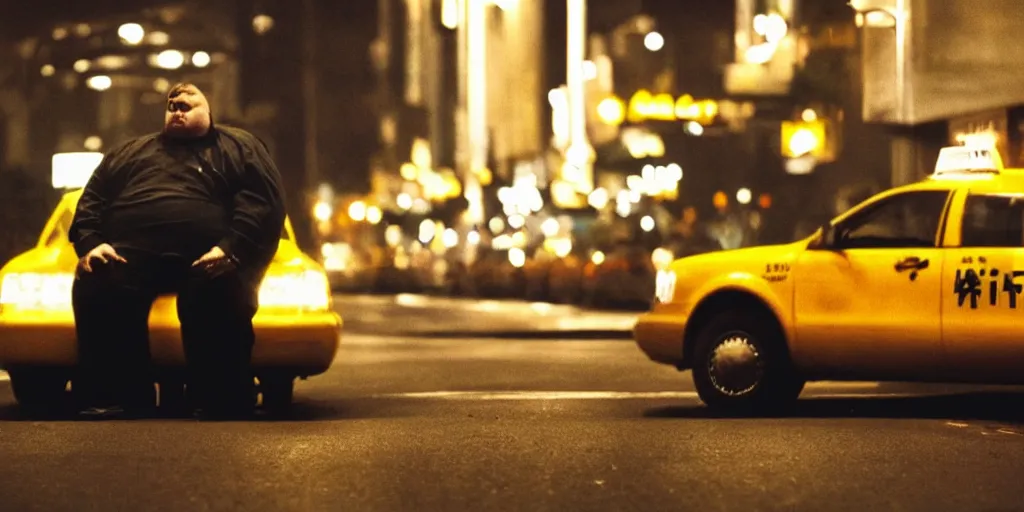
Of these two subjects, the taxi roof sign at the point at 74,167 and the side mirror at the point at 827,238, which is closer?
the side mirror at the point at 827,238

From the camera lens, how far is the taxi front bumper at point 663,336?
11555mm

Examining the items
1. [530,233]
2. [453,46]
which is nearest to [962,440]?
[530,233]

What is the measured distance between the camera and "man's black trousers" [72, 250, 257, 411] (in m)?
9.84

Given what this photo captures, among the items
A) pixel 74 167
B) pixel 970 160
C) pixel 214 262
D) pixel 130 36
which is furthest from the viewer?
pixel 130 36

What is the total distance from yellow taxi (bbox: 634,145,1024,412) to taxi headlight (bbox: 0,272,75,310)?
11.6ft

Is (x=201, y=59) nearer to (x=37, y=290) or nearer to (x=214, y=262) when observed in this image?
(x=37, y=290)

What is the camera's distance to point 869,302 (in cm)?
1077

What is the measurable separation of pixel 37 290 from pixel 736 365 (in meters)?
3.96

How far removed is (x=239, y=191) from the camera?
10039 mm

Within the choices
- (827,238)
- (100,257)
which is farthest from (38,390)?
(827,238)

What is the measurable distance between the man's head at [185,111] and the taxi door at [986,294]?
13.5ft

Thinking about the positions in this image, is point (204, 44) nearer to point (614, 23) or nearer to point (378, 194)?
point (378, 194)

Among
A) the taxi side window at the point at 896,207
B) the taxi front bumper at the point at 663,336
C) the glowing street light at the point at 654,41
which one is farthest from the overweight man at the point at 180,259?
the glowing street light at the point at 654,41

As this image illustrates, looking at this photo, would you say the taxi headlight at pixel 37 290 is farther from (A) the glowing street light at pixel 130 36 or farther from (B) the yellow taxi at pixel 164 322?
(A) the glowing street light at pixel 130 36
